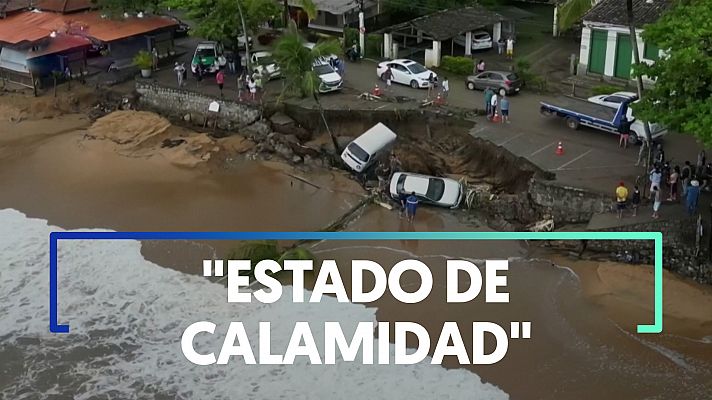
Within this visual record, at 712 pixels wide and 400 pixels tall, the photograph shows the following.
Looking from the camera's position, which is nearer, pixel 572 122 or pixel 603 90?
pixel 572 122

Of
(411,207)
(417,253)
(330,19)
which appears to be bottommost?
(417,253)

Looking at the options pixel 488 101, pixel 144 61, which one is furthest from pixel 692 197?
pixel 144 61

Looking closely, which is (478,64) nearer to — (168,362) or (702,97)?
(702,97)

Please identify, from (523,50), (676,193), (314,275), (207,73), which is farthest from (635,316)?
(207,73)

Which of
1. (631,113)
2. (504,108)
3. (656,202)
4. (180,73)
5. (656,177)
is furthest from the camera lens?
(180,73)

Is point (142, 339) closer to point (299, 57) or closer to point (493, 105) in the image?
point (299, 57)

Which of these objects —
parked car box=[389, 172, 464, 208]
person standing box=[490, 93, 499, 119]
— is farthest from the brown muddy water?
person standing box=[490, 93, 499, 119]

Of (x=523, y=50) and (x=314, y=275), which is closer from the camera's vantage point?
(x=314, y=275)

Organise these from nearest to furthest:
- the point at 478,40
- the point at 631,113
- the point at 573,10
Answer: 1. the point at 573,10
2. the point at 631,113
3. the point at 478,40
